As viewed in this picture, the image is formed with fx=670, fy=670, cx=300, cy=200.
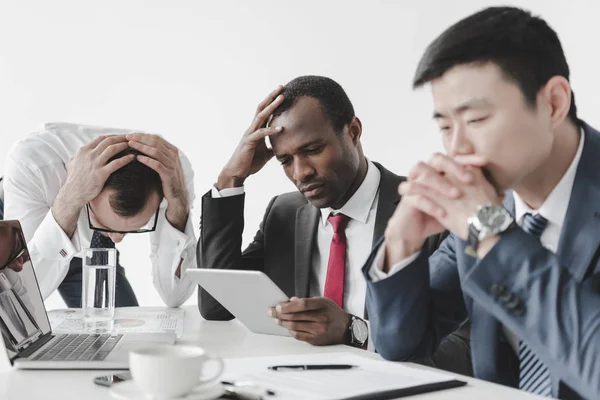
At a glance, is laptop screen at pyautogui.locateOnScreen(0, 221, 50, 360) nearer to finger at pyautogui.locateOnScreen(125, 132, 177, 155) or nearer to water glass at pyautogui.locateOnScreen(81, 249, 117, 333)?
water glass at pyautogui.locateOnScreen(81, 249, 117, 333)

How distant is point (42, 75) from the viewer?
378 cm

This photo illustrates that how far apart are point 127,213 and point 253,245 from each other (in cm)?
43

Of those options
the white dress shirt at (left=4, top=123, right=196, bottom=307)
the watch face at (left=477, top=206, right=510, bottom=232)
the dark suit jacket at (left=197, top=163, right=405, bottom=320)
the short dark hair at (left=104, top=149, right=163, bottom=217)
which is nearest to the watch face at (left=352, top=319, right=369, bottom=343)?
the dark suit jacket at (left=197, top=163, right=405, bottom=320)

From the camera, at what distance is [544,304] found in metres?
1.02

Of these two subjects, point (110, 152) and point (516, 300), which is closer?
point (516, 300)

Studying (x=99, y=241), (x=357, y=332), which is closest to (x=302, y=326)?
(x=357, y=332)

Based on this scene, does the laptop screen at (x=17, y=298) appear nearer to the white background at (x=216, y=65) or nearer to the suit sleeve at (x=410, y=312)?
the suit sleeve at (x=410, y=312)

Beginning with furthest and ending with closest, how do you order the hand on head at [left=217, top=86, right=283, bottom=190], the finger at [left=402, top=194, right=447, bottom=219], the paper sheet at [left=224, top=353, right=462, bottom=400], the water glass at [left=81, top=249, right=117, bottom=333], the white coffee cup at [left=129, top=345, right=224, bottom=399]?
the hand on head at [left=217, top=86, right=283, bottom=190] < the water glass at [left=81, top=249, right=117, bottom=333] < the finger at [left=402, top=194, right=447, bottom=219] < the paper sheet at [left=224, top=353, right=462, bottom=400] < the white coffee cup at [left=129, top=345, right=224, bottom=399]

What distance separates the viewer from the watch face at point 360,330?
1543 millimetres

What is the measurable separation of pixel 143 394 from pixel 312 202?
1.14 meters

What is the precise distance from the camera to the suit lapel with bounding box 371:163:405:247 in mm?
1968

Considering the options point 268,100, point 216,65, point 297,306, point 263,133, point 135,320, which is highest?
point 216,65

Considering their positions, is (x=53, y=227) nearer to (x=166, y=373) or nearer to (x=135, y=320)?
(x=135, y=320)

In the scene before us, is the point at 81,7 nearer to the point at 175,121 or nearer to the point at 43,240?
the point at 175,121
